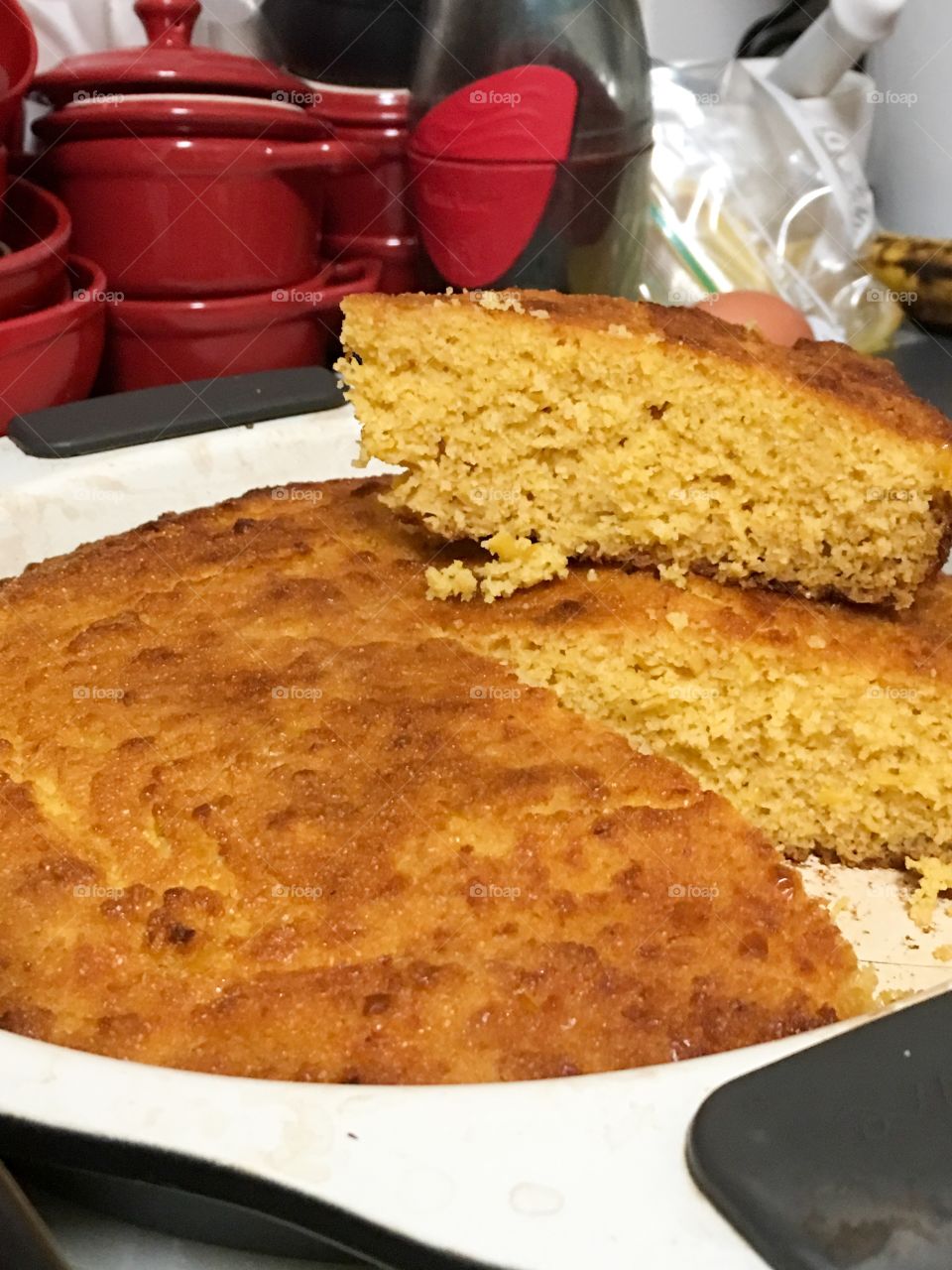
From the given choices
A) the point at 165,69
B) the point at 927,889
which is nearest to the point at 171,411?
the point at 165,69

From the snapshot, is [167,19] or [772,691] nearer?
[772,691]

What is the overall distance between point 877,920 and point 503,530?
29.4 inches

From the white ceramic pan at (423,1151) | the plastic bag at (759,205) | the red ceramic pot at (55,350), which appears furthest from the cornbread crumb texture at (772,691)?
the plastic bag at (759,205)

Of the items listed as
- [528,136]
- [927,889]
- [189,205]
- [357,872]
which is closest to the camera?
[357,872]

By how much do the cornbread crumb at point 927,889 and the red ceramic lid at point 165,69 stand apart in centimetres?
199

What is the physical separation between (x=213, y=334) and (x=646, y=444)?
126 cm

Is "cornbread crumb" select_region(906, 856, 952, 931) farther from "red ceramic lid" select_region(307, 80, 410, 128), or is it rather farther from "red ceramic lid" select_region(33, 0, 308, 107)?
"red ceramic lid" select_region(307, 80, 410, 128)

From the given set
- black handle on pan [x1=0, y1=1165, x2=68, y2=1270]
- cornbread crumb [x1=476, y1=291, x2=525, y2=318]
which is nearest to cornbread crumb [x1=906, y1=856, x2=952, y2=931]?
cornbread crumb [x1=476, y1=291, x2=525, y2=318]

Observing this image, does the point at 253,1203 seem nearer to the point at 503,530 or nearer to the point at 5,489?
the point at 503,530

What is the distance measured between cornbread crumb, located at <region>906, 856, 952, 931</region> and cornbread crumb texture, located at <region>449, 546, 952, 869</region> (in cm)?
2

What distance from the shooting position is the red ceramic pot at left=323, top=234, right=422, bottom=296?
2770 millimetres

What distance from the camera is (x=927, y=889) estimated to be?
142cm

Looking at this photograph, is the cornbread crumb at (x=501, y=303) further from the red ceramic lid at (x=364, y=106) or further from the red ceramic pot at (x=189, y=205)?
the red ceramic lid at (x=364, y=106)

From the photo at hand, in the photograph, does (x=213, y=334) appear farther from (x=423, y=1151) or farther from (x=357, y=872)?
(x=423, y=1151)
